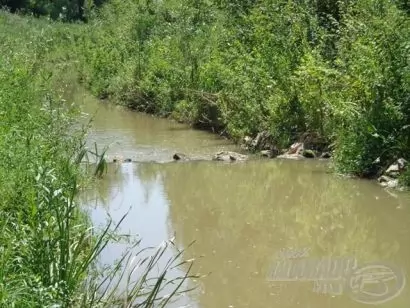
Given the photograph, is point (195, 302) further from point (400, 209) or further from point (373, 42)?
point (373, 42)

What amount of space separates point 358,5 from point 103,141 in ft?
19.6

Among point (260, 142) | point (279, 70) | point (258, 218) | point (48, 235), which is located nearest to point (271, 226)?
point (258, 218)

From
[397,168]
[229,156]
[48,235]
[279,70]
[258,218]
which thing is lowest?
[258,218]

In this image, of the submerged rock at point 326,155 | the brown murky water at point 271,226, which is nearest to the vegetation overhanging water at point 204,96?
the submerged rock at point 326,155

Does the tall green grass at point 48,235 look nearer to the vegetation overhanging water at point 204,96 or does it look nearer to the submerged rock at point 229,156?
the vegetation overhanging water at point 204,96

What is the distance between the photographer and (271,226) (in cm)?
770

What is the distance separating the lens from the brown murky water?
223 inches

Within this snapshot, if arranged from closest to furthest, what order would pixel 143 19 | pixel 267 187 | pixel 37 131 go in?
pixel 37 131 → pixel 267 187 → pixel 143 19

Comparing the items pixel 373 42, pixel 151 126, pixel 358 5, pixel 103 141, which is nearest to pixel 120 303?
pixel 373 42

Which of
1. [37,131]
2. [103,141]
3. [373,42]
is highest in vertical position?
[373,42]

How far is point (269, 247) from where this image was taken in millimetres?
6898

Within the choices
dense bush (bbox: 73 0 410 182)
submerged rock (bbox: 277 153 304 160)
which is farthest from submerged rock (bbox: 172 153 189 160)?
submerged rock (bbox: 277 153 304 160)

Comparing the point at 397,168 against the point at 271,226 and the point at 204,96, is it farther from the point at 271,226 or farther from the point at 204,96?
the point at 204,96

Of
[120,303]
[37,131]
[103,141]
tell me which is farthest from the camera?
[103,141]
